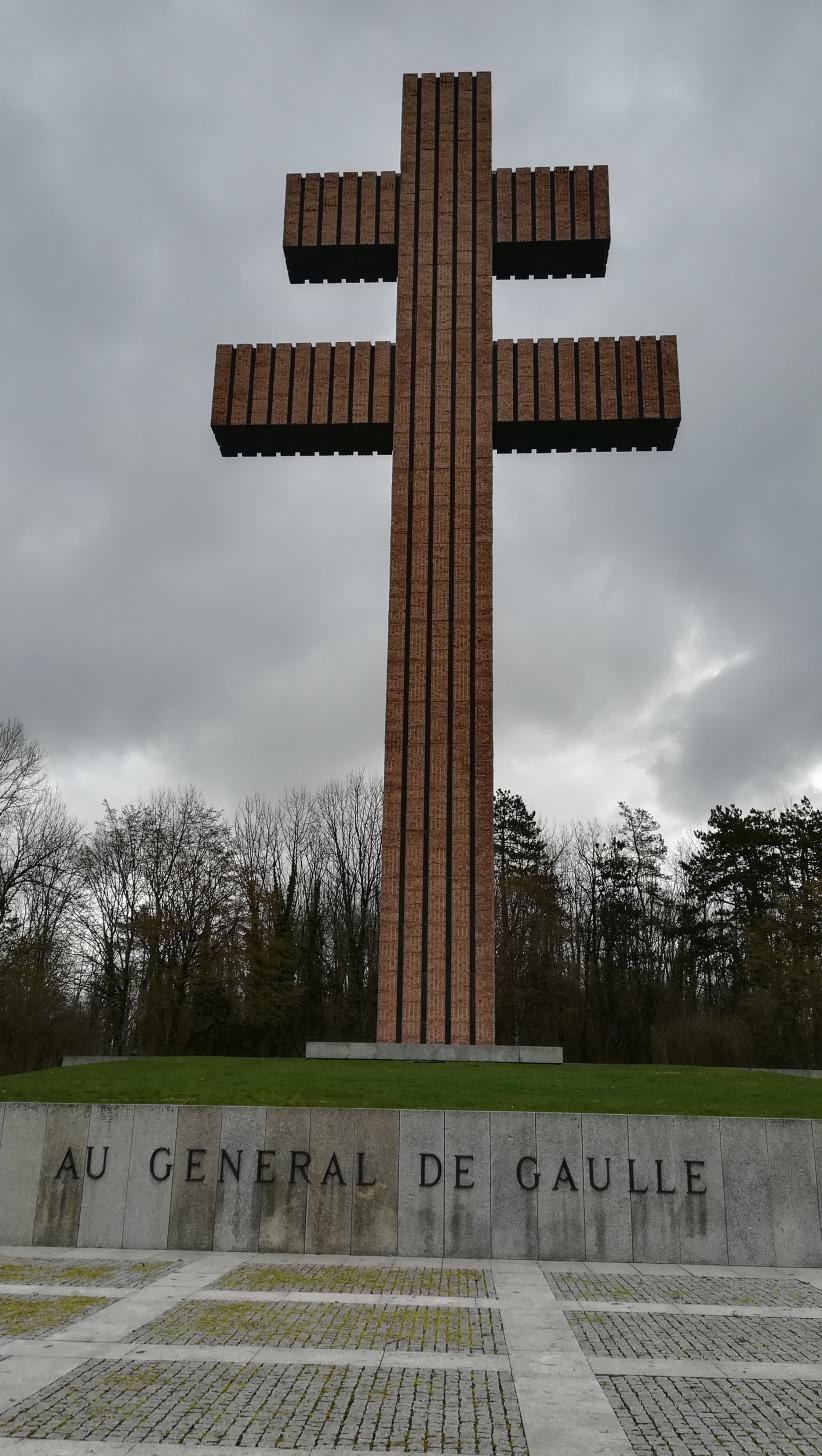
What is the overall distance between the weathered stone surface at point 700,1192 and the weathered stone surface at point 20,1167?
7.41 m

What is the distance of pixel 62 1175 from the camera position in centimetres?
1229

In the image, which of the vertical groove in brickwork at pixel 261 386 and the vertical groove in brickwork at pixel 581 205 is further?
the vertical groove in brickwork at pixel 581 205

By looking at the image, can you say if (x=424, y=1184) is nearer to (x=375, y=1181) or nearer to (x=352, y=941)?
(x=375, y=1181)

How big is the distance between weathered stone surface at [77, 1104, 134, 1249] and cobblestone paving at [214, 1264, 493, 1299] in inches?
81.0

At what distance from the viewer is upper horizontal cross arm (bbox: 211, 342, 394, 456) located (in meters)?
27.2

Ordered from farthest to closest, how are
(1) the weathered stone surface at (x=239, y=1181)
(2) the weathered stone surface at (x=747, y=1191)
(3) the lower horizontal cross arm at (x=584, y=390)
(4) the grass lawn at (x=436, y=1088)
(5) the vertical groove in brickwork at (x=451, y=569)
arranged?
(3) the lower horizontal cross arm at (x=584, y=390) < (5) the vertical groove in brickwork at (x=451, y=569) < (4) the grass lawn at (x=436, y=1088) < (1) the weathered stone surface at (x=239, y=1181) < (2) the weathered stone surface at (x=747, y=1191)

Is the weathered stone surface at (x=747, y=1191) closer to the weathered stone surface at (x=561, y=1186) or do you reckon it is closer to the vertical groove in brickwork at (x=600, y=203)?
the weathered stone surface at (x=561, y=1186)

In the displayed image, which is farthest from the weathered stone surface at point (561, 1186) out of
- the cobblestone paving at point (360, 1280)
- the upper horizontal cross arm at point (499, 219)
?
the upper horizontal cross arm at point (499, 219)

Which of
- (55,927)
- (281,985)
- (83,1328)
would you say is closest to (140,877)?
(55,927)

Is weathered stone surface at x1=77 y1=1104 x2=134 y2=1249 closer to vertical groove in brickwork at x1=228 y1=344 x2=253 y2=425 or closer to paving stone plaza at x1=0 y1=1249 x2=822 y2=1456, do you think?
paving stone plaza at x1=0 y1=1249 x2=822 y2=1456

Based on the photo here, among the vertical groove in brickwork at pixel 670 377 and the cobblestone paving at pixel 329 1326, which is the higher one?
the vertical groove in brickwork at pixel 670 377

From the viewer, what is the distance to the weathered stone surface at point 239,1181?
11844 millimetres

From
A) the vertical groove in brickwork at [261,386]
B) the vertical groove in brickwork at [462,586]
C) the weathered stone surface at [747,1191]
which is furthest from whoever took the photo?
the vertical groove in brickwork at [261,386]

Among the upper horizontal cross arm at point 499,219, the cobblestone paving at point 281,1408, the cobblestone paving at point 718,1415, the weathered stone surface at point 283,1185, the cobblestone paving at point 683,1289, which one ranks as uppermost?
the upper horizontal cross arm at point 499,219
